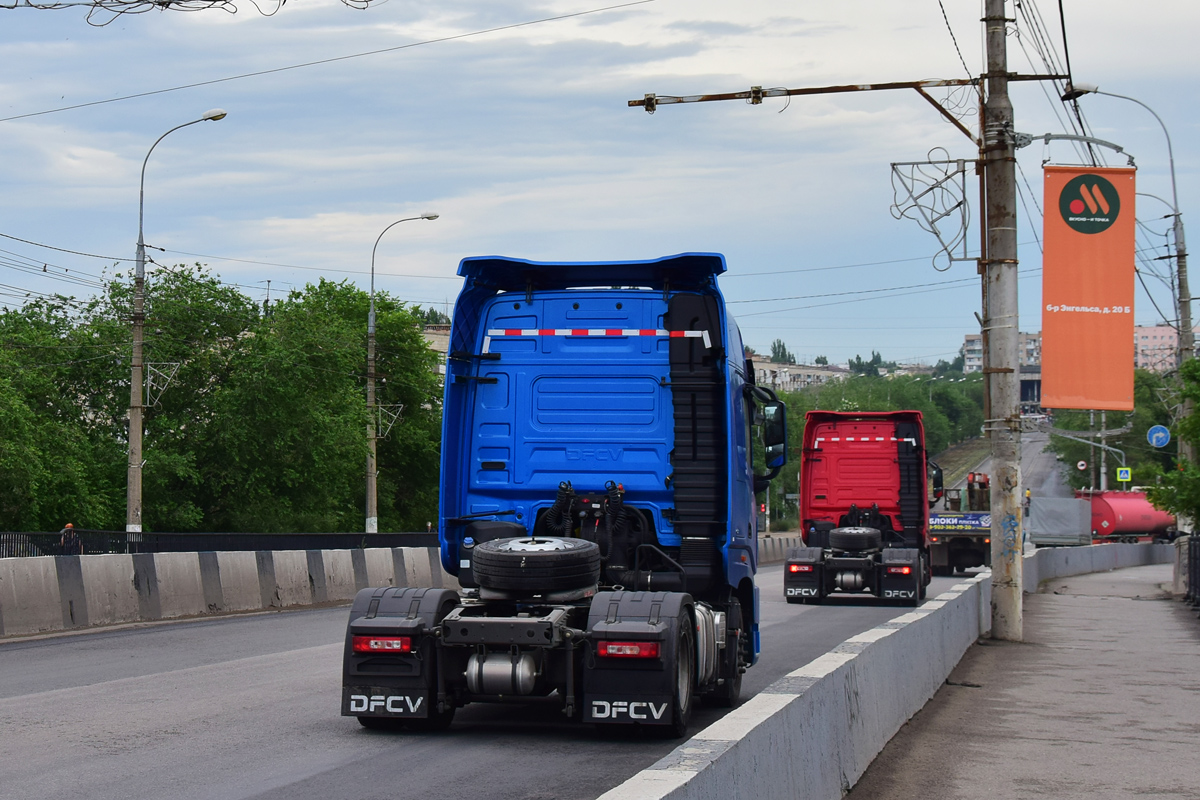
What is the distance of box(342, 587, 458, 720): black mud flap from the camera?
862 cm

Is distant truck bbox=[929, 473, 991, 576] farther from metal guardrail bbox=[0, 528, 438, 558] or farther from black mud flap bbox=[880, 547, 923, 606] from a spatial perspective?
metal guardrail bbox=[0, 528, 438, 558]

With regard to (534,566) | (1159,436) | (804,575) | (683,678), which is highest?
(1159,436)

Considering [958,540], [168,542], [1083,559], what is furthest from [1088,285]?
[1083,559]

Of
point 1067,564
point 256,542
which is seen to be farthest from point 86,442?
point 1067,564

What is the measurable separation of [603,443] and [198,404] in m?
49.8

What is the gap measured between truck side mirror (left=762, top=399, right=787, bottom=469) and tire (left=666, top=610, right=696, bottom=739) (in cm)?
237

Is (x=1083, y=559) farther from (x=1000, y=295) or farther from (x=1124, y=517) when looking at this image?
(x=1000, y=295)

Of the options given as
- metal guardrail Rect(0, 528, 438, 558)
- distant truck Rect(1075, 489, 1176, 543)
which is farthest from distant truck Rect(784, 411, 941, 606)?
distant truck Rect(1075, 489, 1176, 543)

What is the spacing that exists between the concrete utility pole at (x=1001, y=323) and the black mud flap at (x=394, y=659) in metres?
12.5


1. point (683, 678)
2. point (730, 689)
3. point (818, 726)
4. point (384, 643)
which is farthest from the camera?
point (730, 689)

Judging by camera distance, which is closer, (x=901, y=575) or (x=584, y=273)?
(x=584, y=273)

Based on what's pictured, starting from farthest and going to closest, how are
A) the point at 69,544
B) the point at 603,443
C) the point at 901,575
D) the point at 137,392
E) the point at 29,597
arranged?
the point at 137,392 < the point at 901,575 < the point at 69,544 < the point at 29,597 < the point at 603,443

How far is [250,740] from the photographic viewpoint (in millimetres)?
8711

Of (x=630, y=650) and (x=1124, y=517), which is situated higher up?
(x=630, y=650)
